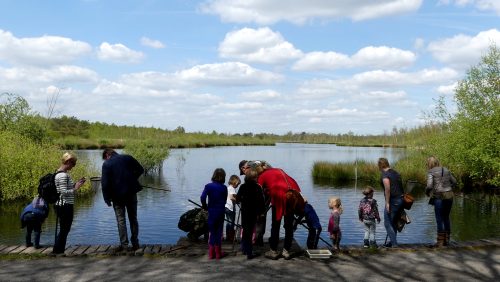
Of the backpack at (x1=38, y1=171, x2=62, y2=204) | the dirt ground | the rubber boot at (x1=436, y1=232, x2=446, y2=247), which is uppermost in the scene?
the backpack at (x1=38, y1=171, x2=62, y2=204)

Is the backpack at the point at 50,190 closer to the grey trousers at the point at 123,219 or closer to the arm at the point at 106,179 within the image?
the arm at the point at 106,179

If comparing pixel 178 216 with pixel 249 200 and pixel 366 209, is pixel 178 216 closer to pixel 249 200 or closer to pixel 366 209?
pixel 366 209

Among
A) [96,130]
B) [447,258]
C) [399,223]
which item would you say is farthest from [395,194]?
[96,130]

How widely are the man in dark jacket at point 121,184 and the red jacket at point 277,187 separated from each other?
8.79ft

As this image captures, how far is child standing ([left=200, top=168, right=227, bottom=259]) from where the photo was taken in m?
9.55

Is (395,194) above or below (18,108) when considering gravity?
below

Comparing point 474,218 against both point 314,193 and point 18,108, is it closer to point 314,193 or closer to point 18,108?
point 314,193

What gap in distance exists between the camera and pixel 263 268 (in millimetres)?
8883

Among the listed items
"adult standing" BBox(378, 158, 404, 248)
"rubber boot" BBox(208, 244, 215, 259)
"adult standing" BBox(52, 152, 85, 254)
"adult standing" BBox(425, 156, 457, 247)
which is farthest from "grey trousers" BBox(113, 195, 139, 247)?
"adult standing" BBox(425, 156, 457, 247)

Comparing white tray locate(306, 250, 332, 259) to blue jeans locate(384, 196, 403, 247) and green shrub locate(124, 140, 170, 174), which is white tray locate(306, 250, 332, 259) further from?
green shrub locate(124, 140, 170, 174)

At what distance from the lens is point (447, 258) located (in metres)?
9.70

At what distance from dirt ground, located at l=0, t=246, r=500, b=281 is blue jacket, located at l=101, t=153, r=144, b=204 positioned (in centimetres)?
123

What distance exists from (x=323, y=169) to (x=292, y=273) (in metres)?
32.1

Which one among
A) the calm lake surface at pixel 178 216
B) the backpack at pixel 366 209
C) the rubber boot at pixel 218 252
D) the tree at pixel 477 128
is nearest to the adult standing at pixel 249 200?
the rubber boot at pixel 218 252
